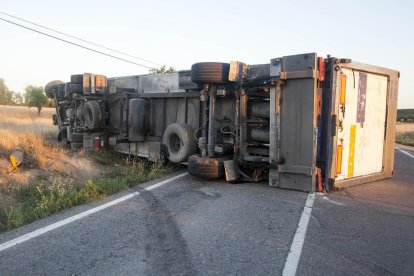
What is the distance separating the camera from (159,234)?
428cm

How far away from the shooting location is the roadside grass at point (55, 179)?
558 cm

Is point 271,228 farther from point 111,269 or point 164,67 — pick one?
point 164,67

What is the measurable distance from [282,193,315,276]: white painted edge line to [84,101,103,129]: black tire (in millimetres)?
6820

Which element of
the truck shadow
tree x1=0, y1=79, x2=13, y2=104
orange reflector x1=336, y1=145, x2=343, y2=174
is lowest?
the truck shadow

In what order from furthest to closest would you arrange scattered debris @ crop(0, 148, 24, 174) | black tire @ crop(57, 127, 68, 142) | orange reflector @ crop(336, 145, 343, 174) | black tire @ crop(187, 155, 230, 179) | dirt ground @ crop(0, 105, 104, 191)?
1. black tire @ crop(57, 127, 68, 142)
2. scattered debris @ crop(0, 148, 24, 174)
3. dirt ground @ crop(0, 105, 104, 191)
4. black tire @ crop(187, 155, 230, 179)
5. orange reflector @ crop(336, 145, 343, 174)

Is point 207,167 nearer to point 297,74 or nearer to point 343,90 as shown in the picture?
point 297,74

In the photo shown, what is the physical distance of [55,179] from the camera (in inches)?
260

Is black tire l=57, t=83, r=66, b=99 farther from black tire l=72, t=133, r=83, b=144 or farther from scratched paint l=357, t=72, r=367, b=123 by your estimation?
scratched paint l=357, t=72, r=367, b=123

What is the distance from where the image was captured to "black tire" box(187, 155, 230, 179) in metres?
7.06

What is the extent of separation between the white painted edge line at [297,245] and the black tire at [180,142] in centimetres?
332

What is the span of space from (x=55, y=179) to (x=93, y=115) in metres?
3.97

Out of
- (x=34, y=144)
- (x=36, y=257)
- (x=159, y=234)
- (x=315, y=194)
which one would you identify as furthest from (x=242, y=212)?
(x=34, y=144)

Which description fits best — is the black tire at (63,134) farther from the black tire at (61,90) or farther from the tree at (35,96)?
the tree at (35,96)

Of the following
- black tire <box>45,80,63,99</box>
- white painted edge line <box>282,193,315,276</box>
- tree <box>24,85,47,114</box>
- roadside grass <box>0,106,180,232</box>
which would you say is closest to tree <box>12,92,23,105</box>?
tree <box>24,85,47,114</box>
